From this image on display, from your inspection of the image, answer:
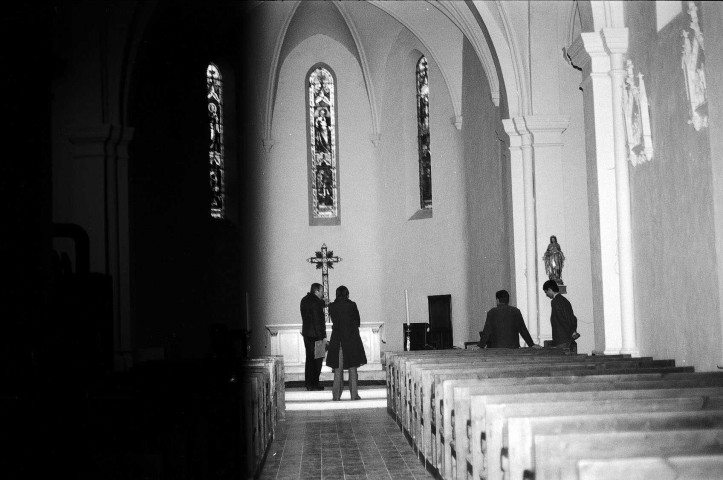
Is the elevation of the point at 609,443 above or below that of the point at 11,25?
below

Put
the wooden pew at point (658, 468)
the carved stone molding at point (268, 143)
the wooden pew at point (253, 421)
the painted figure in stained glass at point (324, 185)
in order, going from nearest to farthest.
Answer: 1. the wooden pew at point (658, 468)
2. the wooden pew at point (253, 421)
3. the carved stone molding at point (268, 143)
4. the painted figure in stained glass at point (324, 185)

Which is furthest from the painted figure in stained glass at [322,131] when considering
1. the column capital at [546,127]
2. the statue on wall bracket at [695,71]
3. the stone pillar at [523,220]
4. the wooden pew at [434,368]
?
the statue on wall bracket at [695,71]

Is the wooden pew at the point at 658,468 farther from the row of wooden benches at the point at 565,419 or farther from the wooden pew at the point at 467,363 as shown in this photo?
the wooden pew at the point at 467,363

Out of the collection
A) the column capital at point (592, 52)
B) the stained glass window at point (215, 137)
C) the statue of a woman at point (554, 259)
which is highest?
the stained glass window at point (215, 137)

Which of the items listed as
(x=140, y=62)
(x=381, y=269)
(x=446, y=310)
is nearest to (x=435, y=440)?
(x=140, y=62)

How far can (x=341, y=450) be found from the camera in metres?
8.26

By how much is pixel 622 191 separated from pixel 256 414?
434 centimetres

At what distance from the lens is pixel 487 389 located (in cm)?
548

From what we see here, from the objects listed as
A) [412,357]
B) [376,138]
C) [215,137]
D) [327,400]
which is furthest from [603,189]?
[215,137]

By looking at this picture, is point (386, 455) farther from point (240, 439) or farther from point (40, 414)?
point (40, 414)

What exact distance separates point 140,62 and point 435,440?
351 inches

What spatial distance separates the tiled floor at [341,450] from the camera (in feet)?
23.4

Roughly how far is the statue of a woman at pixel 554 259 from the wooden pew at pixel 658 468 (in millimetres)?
10465

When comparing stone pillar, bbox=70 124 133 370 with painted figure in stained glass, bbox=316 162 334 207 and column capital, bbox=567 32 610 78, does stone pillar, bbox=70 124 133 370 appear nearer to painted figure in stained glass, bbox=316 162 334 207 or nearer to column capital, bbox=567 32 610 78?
column capital, bbox=567 32 610 78
